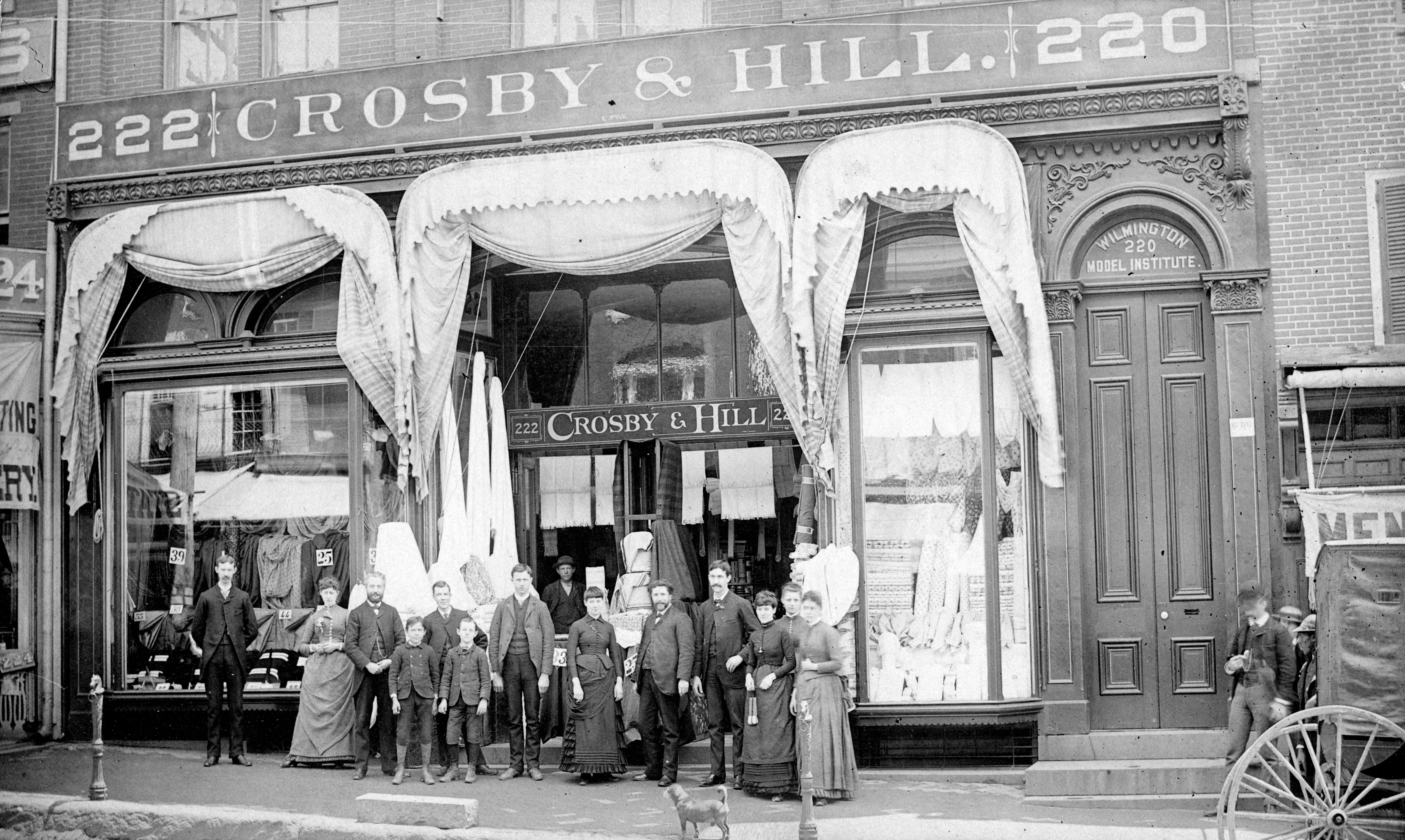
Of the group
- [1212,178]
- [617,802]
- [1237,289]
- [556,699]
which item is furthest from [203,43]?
[1237,289]

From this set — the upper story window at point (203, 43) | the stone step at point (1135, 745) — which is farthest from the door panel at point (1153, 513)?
the upper story window at point (203, 43)

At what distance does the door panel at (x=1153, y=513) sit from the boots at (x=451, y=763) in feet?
18.5

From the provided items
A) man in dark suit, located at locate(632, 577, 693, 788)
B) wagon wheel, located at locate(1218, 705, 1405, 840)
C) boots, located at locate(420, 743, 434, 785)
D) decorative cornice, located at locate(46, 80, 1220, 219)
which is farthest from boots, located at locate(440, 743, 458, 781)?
wagon wheel, located at locate(1218, 705, 1405, 840)

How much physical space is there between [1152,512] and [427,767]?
6700 mm

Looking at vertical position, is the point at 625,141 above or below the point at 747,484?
above

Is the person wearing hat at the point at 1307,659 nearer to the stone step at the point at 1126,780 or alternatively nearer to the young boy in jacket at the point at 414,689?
the stone step at the point at 1126,780

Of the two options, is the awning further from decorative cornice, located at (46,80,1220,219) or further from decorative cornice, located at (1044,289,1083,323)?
decorative cornice, located at (46,80,1220,219)

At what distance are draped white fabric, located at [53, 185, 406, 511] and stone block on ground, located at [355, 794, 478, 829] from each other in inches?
181

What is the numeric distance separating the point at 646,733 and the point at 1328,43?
28.0ft

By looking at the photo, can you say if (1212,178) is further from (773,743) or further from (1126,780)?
(773,743)

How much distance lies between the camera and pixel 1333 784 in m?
8.99

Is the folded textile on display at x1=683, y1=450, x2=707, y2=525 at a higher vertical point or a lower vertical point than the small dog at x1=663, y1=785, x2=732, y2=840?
higher

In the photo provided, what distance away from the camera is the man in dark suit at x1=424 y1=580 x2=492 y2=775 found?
13484 mm

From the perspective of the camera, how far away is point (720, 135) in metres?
14.0
